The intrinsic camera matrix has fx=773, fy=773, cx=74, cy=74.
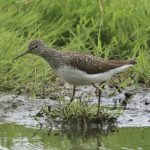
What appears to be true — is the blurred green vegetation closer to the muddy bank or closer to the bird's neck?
the muddy bank

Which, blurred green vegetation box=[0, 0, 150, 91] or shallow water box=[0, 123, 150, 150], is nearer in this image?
shallow water box=[0, 123, 150, 150]

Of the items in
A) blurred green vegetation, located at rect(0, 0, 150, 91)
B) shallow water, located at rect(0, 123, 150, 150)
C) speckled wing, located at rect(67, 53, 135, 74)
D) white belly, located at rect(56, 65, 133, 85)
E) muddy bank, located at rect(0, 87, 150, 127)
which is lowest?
shallow water, located at rect(0, 123, 150, 150)

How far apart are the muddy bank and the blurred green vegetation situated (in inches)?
18.2

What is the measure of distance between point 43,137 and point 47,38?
2.70 meters

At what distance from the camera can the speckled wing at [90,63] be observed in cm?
803

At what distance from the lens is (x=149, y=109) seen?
8461 millimetres

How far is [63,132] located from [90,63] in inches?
37.9

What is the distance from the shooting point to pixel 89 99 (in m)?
8.46

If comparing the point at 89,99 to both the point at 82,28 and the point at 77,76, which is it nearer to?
the point at 77,76

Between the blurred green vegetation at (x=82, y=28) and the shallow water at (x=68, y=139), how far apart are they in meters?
1.63

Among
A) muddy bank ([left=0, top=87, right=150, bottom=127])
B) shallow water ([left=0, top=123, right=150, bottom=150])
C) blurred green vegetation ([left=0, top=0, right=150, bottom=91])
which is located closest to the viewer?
shallow water ([left=0, top=123, right=150, bottom=150])

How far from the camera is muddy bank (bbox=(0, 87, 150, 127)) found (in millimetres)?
7988

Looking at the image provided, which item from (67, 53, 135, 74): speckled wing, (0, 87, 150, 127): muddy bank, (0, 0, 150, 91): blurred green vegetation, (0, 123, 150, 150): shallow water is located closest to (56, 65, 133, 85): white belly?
(67, 53, 135, 74): speckled wing

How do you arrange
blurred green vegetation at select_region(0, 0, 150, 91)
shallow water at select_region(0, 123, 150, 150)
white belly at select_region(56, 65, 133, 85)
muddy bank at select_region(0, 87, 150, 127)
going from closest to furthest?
1. shallow water at select_region(0, 123, 150, 150)
2. white belly at select_region(56, 65, 133, 85)
3. muddy bank at select_region(0, 87, 150, 127)
4. blurred green vegetation at select_region(0, 0, 150, 91)
